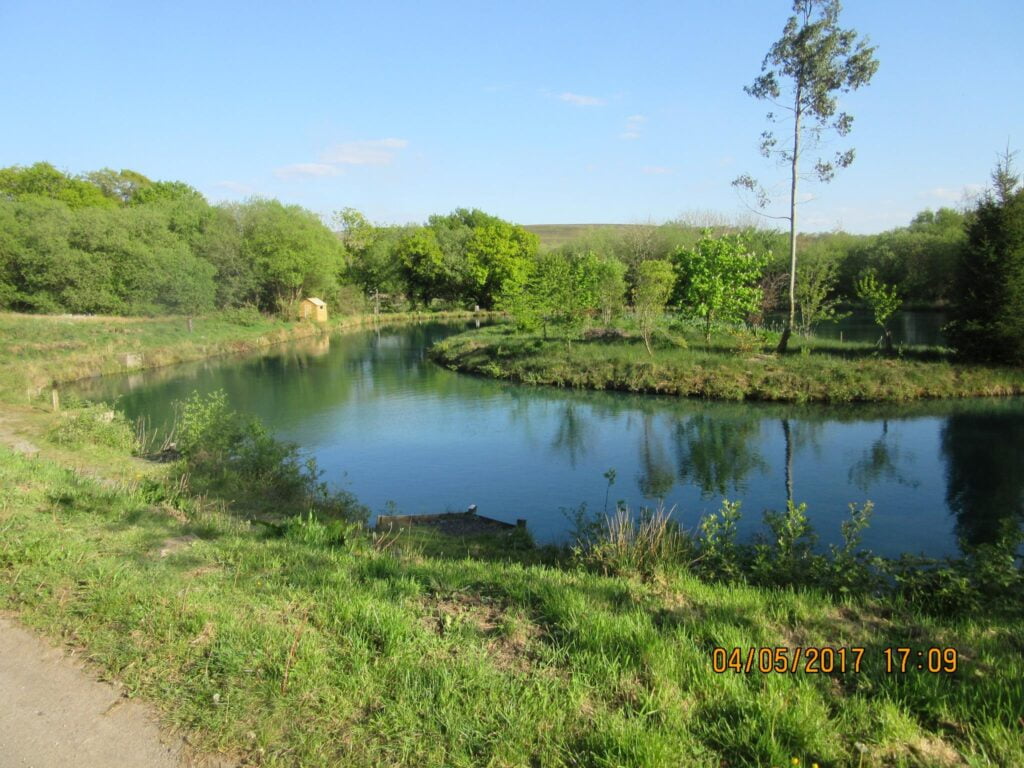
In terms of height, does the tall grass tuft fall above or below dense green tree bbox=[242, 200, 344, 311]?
below

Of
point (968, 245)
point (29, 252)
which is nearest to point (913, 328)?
point (968, 245)

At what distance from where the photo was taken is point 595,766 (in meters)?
3.25

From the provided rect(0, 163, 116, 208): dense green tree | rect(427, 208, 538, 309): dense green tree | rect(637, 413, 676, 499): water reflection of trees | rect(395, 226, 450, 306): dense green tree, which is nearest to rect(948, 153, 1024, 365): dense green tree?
rect(637, 413, 676, 499): water reflection of trees

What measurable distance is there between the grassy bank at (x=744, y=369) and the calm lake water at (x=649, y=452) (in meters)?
0.85

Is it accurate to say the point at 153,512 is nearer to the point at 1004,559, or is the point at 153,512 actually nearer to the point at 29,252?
the point at 1004,559

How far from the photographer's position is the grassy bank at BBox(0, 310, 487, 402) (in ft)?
94.7

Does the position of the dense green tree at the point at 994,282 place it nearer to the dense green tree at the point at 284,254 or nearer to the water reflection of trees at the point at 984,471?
the water reflection of trees at the point at 984,471

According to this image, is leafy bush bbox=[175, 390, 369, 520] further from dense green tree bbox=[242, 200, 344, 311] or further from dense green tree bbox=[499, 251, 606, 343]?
dense green tree bbox=[242, 200, 344, 311]

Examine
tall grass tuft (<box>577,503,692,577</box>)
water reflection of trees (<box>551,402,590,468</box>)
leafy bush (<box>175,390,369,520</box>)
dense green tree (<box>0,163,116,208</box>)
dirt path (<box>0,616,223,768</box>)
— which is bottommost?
water reflection of trees (<box>551,402,590,468</box>)
